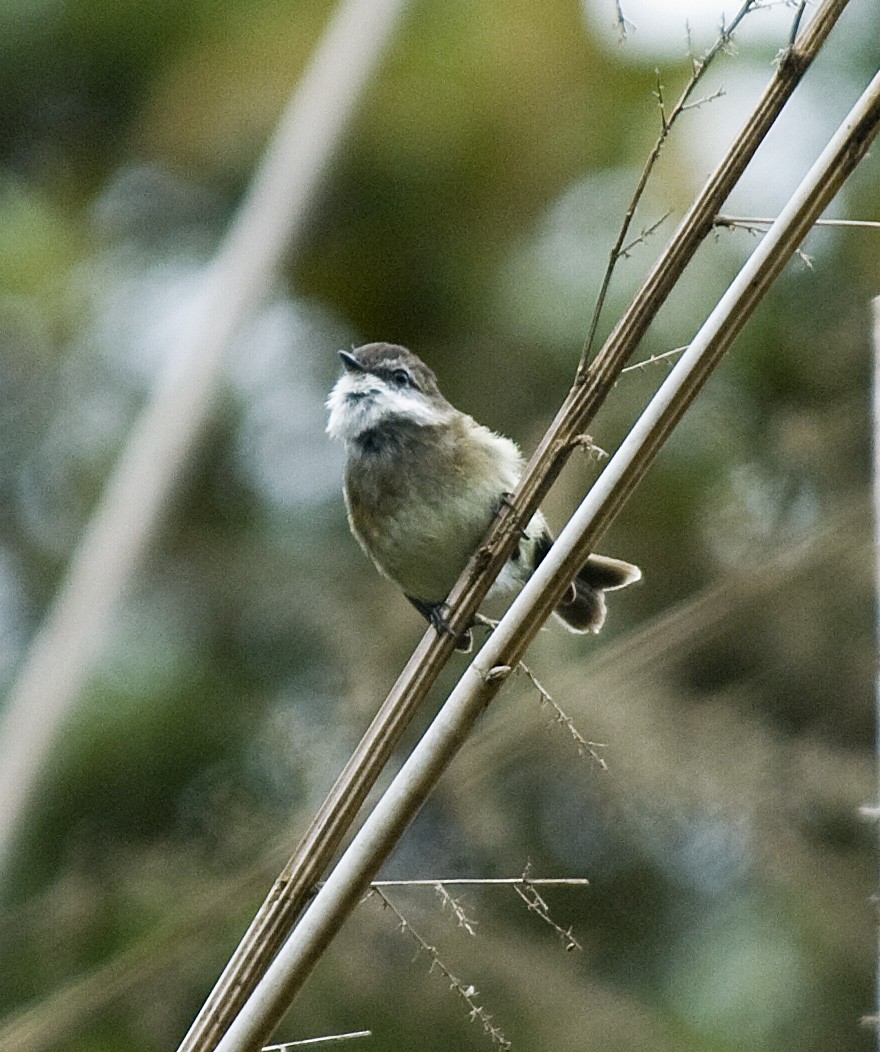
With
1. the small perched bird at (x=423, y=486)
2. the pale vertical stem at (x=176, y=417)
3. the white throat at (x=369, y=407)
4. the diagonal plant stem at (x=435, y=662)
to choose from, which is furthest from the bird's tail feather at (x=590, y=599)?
the diagonal plant stem at (x=435, y=662)

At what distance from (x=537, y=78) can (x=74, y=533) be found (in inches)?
99.2

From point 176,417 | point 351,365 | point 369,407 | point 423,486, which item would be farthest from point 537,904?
point 351,365

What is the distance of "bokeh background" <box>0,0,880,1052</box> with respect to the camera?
3.94 m

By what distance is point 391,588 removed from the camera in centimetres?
456

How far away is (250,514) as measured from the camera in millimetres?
5574

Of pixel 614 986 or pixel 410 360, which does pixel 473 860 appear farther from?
pixel 410 360

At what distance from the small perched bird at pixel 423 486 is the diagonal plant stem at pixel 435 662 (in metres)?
1.59

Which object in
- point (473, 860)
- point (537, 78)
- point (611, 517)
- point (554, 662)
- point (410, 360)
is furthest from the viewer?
point (537, 78)

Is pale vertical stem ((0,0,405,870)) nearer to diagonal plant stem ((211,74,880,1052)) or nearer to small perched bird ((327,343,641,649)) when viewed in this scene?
diagonal plant stem ((211,74,880,1052))

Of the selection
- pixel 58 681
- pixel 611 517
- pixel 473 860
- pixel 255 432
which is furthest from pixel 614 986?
pixel 611 517

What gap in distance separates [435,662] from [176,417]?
940mm

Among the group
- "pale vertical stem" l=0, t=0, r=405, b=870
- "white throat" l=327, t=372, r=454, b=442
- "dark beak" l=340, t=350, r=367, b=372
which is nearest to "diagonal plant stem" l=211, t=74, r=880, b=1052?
"pale vertical stem" l=0, t=0, r=405, b=870

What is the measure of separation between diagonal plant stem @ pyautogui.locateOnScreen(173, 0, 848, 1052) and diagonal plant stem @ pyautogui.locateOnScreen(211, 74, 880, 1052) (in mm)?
49

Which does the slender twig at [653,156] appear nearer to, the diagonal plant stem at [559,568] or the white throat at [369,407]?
the diagonal plant stem at [559,568]
